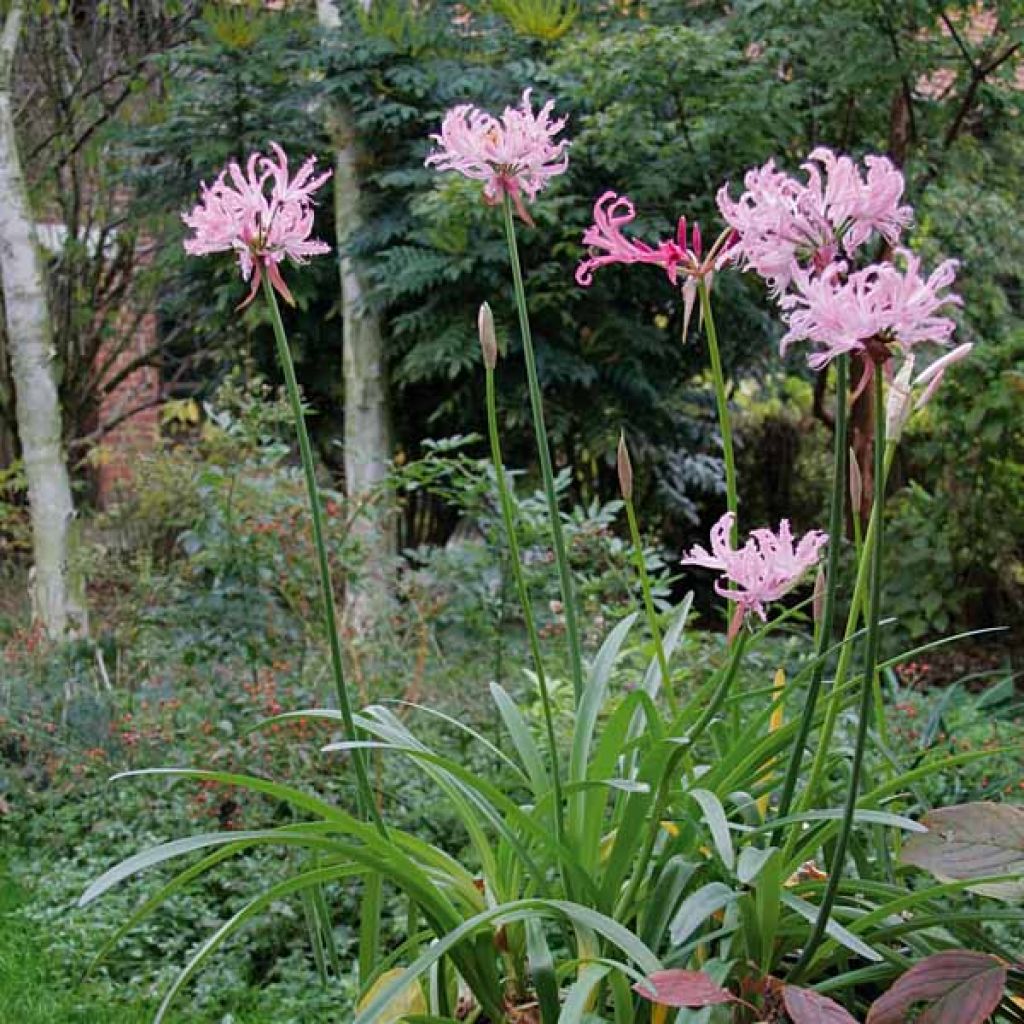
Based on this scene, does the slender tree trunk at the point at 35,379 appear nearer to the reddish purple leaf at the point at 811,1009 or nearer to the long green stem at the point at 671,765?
the long green stem at the point at 671,765

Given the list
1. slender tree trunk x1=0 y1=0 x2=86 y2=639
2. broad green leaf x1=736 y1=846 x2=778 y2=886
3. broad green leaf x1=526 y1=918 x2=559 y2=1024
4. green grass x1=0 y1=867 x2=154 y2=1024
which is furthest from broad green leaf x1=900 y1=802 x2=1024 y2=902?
slender tree trunk x1=0 y1=0 x2=86 y2=639

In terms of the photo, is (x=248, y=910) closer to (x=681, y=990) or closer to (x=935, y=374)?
(x=681, y=990)

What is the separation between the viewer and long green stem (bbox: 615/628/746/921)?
1.59m

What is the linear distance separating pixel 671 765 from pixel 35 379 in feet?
15.7

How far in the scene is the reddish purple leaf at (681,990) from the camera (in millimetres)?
1456

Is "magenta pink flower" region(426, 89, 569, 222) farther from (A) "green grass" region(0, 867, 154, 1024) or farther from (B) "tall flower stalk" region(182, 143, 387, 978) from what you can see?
(A) "green grass" region(0, 867, 154, 1024)

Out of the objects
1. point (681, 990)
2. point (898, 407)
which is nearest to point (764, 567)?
point (898, 407)

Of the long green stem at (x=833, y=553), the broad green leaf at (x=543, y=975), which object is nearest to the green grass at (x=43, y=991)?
the broad green leaf at (x=543, y=975)

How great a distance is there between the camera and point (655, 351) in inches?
263

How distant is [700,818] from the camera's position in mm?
1838

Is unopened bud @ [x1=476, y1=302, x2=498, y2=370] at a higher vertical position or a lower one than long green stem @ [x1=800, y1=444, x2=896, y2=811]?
higher

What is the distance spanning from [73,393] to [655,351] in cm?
362

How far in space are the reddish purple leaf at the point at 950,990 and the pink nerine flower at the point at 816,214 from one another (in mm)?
789

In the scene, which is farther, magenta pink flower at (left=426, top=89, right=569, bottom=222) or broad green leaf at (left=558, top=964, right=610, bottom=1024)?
magenta pink flower at (left=426, top=89, right=569, bottom=222)
